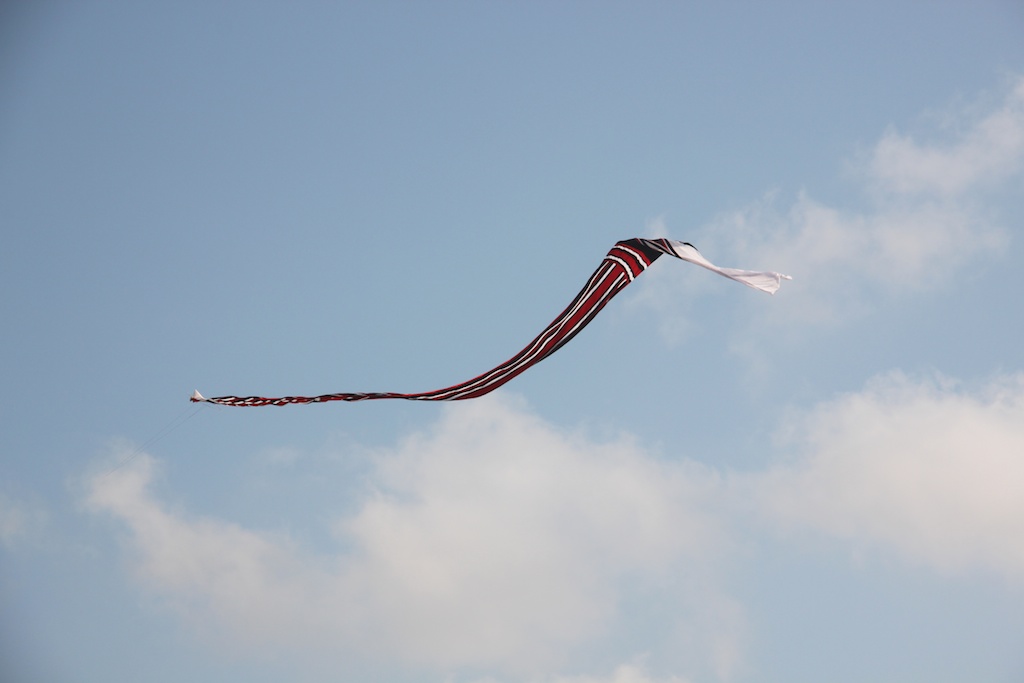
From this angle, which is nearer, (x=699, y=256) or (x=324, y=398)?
(x=699, y=256)

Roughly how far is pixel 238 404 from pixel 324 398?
305 cm

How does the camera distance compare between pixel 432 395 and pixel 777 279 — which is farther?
pixel 432 395

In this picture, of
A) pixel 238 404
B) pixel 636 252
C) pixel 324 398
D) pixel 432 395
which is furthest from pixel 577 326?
pixel 238 404

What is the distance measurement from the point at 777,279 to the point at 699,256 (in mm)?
1920

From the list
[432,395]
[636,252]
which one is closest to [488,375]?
[432,395]

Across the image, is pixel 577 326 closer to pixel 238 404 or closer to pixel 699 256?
pixel 699 256

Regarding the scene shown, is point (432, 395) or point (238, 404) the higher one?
point (238, 404)

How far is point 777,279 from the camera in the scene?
66.4ft

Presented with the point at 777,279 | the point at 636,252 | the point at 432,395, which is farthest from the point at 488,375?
the point at 777,279

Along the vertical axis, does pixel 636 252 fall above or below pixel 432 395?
above

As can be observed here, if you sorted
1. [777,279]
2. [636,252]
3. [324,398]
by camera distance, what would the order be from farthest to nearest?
[324,398] → [636,252] → [777,279]

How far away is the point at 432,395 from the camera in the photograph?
2298 cm

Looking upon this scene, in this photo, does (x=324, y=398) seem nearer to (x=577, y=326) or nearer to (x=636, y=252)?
(x=577, y=326)

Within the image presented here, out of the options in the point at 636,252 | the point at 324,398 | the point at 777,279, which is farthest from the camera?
the point at 324,398
